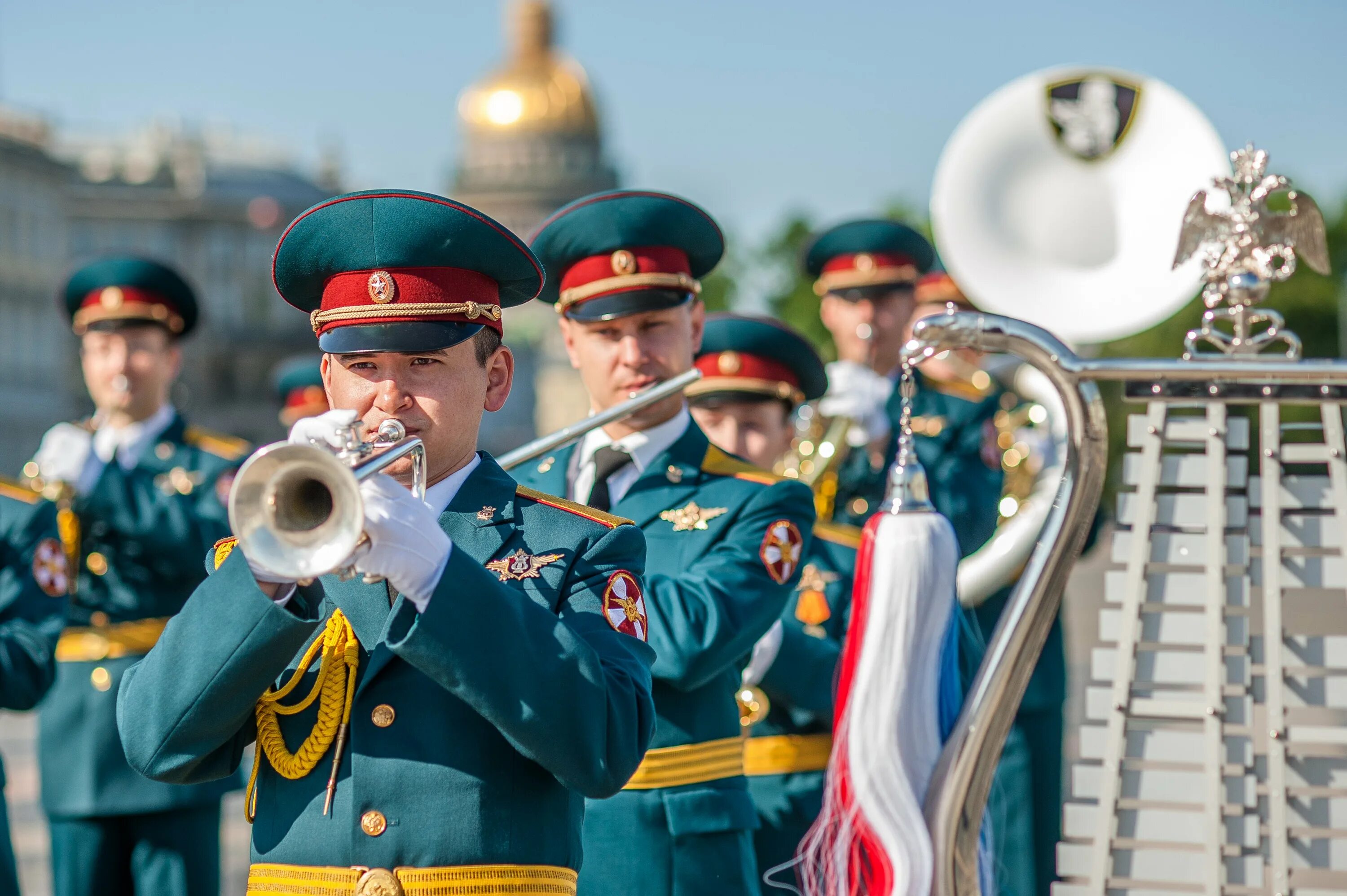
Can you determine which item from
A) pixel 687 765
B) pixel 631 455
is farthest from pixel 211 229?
pixel 687 765

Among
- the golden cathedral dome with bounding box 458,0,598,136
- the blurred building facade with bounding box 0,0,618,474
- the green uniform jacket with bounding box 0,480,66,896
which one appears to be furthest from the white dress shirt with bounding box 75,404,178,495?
the golden cathedral dome with bounding box 458,0,598,136

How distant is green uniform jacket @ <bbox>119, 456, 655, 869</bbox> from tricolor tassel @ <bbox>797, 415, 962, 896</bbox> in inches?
20.2

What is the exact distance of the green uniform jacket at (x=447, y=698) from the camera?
106 inches

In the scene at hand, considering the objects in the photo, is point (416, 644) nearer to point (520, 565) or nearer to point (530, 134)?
point (520, 565)

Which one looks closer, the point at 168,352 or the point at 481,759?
the point at 481,759

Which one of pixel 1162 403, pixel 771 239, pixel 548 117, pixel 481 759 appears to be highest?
pixel 548 117

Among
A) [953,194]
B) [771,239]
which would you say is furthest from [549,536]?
[771,239]

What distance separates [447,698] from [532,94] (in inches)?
3790

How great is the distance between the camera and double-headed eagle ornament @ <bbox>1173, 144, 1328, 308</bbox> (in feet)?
11.0

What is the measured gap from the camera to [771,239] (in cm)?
4662

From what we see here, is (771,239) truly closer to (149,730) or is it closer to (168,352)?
(168,352)

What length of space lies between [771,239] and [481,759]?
4417 cm

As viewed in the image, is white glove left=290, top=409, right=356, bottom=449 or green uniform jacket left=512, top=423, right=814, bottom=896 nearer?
white glove left=290, top=409, right=356, bottom=449

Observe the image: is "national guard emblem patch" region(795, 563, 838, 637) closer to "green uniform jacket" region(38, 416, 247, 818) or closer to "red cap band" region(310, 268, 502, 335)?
"green uniform jacket" region(38, 416, 247, 818)
